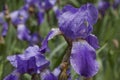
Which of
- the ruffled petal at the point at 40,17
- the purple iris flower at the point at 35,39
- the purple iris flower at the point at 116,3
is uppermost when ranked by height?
the ruffled petal at the point at 40,17

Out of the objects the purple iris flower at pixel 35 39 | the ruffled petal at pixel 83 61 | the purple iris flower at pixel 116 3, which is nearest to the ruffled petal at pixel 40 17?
the purple iris flower at pixel 35 39

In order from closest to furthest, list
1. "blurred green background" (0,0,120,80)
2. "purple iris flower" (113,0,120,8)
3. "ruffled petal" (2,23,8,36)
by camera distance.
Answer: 1. "blurred green background" (0,0,120,80)
2. "ruffled petal" (2,23,8,36)
3. "purple iris flower" (113,0,120,8)

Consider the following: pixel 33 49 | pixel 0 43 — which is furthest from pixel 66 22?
pixel 0 43

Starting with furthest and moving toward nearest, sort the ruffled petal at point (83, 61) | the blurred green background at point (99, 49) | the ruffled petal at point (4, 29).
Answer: the ruffled petal at point (4, 29) → the blurred green background at point (99, 49) → the ruffled petal at point (83, 61)

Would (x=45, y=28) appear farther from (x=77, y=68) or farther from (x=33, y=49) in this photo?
(x=77, y=68)

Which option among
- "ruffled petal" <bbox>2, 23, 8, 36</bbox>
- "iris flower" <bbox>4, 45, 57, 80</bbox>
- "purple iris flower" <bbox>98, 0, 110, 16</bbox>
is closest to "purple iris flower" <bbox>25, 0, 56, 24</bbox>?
"ruffled petal" <bbox>2, 23, 8, 36</bbox>

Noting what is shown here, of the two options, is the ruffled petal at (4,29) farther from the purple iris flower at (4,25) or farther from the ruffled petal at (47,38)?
the ruffled petal at (47,38)

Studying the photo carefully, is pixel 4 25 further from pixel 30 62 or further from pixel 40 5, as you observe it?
pixel 30 62

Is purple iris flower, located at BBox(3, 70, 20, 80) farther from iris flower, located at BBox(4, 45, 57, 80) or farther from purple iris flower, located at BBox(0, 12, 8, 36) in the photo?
purple iris flower, located at BBox(0, 12, 8, 36)

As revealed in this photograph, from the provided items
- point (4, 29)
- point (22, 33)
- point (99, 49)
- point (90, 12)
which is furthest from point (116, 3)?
point (90, 12)
